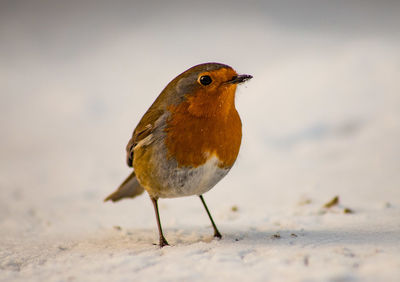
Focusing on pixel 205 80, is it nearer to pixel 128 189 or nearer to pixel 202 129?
pixel 202 129

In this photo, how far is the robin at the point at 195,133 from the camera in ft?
9.68

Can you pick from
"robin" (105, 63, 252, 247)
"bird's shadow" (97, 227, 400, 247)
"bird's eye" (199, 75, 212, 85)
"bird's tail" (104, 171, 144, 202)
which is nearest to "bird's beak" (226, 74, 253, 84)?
"robin" (105, 63, 252, 247)

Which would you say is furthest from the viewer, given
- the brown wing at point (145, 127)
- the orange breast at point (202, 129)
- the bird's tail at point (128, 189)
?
the bird's tail at point (128, 189)

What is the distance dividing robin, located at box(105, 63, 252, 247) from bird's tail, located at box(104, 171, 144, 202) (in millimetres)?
681

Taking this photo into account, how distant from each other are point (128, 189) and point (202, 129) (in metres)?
1.19

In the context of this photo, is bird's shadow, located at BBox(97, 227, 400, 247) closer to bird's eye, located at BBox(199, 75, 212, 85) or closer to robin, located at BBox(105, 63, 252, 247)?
robin, located at BBox(105, 63, 252, 247)

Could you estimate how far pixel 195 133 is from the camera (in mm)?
2945

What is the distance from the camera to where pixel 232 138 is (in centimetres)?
306

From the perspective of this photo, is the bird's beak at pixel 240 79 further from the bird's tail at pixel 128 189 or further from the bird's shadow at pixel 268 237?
the bird's tail at pixel 128 189

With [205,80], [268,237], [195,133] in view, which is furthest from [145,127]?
[268,237]

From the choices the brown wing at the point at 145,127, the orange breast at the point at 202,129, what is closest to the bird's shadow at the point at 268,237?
the orange breast at the point at 202,129

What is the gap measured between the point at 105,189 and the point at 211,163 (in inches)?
112

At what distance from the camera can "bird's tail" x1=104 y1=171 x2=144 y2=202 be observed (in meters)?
3.80

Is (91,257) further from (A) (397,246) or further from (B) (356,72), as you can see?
(B) (356,72)
